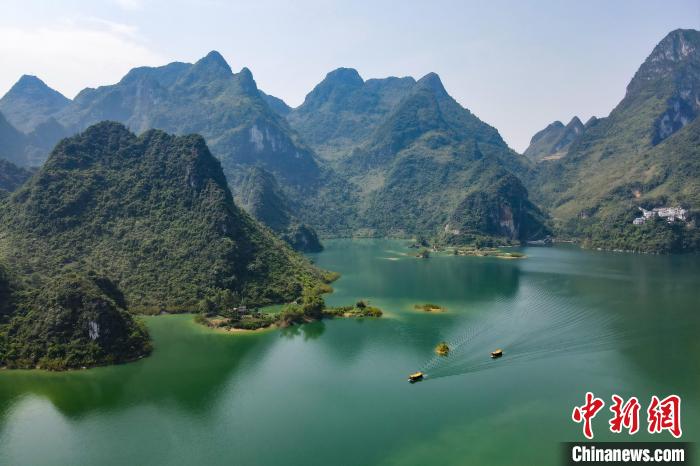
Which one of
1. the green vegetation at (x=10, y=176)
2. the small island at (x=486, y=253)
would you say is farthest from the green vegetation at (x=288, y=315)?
the small island at (x=486, y=253)

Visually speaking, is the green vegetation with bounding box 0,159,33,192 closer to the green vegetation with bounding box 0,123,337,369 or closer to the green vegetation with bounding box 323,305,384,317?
the green vegetation with bounding box 0,123,337,369

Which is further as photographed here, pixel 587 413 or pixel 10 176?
pixel 10 176

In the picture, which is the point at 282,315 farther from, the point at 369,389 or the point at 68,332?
the point at 68,332

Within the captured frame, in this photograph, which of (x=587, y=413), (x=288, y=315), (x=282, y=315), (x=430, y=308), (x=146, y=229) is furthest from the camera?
(x=146, y=229)

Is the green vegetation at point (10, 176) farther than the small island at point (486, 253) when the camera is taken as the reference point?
No

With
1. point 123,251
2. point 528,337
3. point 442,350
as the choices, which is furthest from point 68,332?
point 528,337

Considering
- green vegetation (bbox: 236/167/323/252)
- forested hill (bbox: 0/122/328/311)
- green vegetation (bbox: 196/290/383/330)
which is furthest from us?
green vegetation (bbox: 236/167/323/252)

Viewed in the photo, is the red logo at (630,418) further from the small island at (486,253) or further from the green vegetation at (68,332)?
the small island at (486,253)

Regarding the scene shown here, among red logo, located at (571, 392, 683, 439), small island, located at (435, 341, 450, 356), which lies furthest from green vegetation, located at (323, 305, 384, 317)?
red logo, located at (571, 392, 683, 439)
